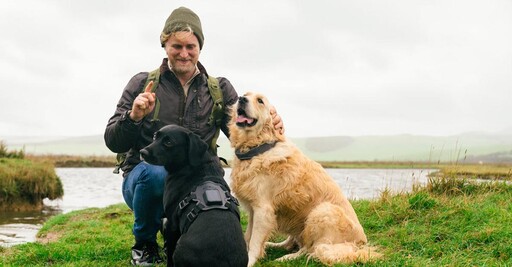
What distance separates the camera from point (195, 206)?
3.92 meters

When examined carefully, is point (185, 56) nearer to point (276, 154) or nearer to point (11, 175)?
point (276, 154)

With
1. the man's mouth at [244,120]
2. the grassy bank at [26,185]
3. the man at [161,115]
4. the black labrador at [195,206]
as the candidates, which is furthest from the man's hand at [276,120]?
the grassy bank at [26,185]

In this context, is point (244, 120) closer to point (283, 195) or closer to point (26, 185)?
point (283, 195)

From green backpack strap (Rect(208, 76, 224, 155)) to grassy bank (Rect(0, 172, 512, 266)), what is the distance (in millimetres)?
1444

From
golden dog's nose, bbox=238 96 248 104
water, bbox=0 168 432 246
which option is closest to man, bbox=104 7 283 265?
golden dog's nose, bbox=238 96 248 104

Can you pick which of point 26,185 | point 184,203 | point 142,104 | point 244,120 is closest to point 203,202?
point 184,203

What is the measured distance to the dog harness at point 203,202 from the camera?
12.8 ft

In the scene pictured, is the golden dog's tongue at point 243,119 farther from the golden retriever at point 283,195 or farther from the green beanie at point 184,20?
the green beanie at point 184,20

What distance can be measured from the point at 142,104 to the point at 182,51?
0.95m

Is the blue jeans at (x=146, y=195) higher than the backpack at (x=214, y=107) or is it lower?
lower

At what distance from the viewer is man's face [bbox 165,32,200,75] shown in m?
4.95

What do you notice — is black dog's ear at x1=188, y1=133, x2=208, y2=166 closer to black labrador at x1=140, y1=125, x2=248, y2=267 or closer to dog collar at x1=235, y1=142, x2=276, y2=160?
black labrador at x1=140, y1=125, x2=248, y2=267

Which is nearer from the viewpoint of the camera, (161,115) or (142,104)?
(142,104)

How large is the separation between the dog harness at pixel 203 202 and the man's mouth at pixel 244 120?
1.01 m
